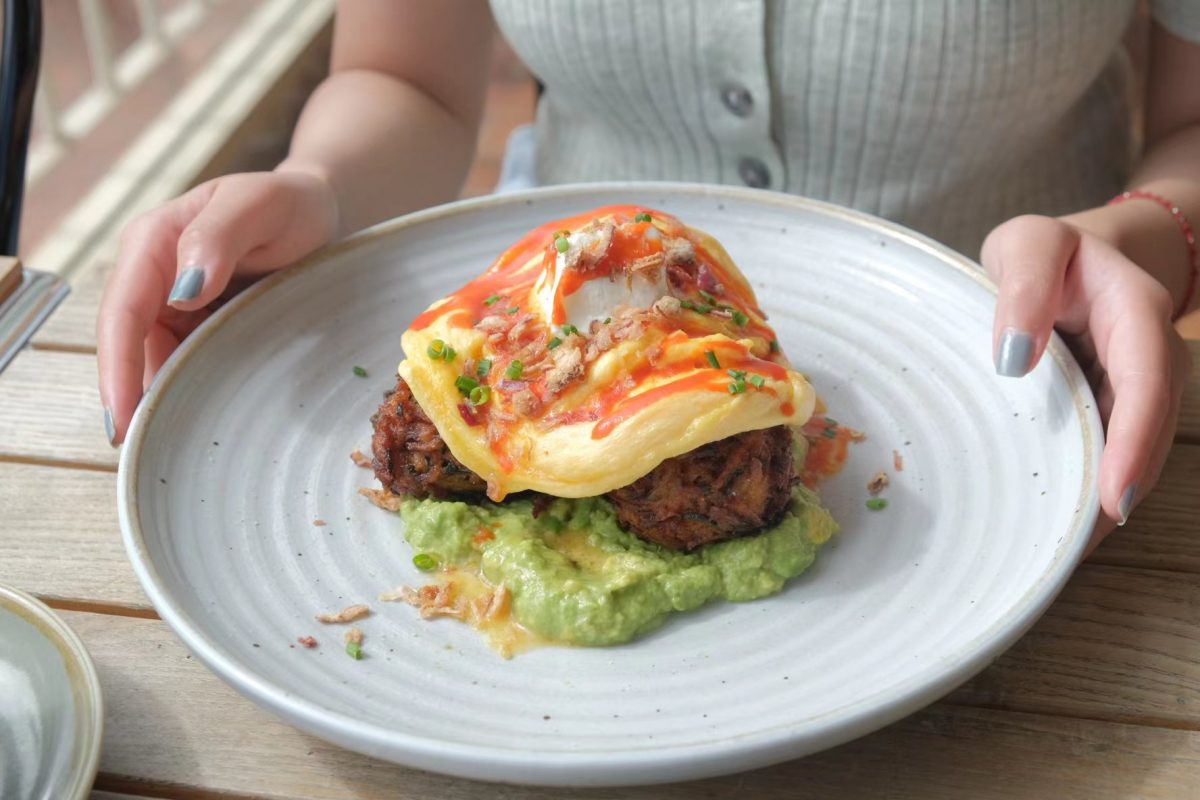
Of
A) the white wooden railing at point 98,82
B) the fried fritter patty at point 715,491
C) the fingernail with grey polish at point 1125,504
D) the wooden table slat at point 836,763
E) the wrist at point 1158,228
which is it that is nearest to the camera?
the wooden table slat at point 836,763

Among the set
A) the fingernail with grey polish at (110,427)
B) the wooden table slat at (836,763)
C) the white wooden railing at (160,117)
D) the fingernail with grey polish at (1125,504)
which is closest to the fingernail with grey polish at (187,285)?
the fingernail with grey polish at (110,427)

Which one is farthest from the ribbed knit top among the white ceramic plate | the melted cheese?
the melted cheese

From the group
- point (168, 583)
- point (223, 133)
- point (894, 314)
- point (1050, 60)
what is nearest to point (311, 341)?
point (168, 583)

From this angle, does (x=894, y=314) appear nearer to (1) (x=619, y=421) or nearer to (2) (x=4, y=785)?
(1) (x=619, y=421)

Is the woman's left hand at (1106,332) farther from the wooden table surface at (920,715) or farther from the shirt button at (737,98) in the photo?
the shirt button at (737,98)

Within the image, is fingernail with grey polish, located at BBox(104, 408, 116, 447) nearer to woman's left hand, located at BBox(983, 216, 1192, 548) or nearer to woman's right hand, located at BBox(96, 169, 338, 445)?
woman's right hand, located at BBox(96, 169, 338, 445)

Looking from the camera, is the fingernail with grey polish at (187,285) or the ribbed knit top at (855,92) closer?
the fingernail with grey polish at (187,285)

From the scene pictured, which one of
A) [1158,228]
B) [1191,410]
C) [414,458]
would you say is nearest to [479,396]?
[414,458]
